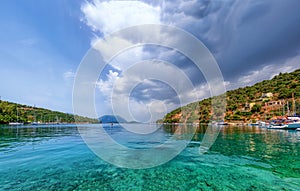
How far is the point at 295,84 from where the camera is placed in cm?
7275

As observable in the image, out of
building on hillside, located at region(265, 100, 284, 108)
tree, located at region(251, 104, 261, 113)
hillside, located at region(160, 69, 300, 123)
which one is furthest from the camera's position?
tree, located at region(251, 104, 261, 113)

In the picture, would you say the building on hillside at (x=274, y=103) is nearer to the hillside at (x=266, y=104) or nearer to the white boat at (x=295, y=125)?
the hillside at (x=266, y=104)

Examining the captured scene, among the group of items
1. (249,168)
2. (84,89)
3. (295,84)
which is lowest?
(249,168)

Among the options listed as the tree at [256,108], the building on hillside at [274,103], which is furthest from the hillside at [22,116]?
the building on hillside at [274,103]

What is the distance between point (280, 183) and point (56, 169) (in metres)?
11.8

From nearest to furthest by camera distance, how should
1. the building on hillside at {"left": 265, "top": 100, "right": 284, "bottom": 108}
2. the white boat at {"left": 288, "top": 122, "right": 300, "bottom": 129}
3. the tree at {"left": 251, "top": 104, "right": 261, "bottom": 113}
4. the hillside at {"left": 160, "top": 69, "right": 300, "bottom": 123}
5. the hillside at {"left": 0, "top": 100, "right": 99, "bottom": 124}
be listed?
the white boat at {"left": 288, "top": 122, "right": 300, "bottom": 129} < the hillside at {"left": 160, "top": 69, "right": 300, "bottom": 123} < the building on hillside at {"left": 265, "top": 100, "right": 284, "bottom": 108} < the tree at {"left": 251, "top": 104, "right": 261, "bottom": 113} < the hillside at {"left": 0, "top": 100, "right": 99, "bottom": 124}

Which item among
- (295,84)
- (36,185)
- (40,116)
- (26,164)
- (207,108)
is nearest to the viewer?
(36,185)

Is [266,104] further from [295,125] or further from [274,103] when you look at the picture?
[295,125]

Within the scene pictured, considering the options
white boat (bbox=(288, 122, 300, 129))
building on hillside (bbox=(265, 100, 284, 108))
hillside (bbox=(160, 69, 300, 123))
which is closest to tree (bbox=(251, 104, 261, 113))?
hillside (bbox=(160, 69, 300, 123))

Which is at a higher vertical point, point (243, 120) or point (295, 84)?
point (295, 84)

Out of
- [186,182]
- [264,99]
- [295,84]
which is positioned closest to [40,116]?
[186,182]

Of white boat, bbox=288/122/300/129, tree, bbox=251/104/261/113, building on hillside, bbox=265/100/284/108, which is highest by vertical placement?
building on hillside, bbox=265/100/284/108

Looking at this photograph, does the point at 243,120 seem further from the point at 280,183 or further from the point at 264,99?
the point at 280,183

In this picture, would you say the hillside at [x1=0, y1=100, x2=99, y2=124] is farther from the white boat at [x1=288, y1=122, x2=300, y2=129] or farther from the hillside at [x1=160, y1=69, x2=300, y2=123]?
the hillside at [x1=160, y1=69, x2=300, y2=123]
